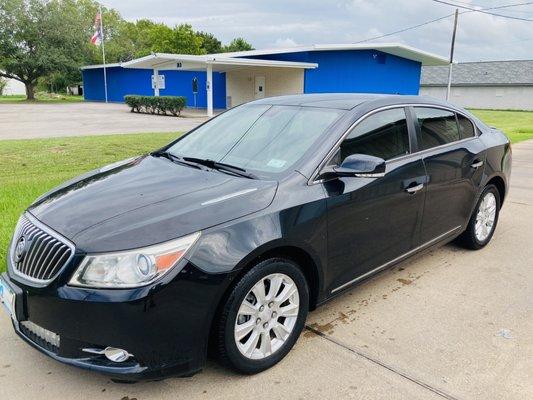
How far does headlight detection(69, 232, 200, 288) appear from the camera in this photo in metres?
2.40

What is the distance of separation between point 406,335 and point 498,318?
830mm

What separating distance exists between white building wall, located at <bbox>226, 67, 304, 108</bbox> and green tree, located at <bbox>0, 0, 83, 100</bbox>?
64.0 ft

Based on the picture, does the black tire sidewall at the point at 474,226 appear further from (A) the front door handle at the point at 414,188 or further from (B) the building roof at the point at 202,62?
(B) the building roof at the point at 202,62

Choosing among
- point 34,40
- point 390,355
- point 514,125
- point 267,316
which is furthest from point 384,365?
point 34,40

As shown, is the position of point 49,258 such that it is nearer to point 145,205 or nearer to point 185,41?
point 145,205

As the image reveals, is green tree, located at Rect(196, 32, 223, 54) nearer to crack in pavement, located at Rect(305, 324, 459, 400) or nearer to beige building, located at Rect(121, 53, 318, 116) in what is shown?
beige building, located at Rect(121, 53, 318, 116)

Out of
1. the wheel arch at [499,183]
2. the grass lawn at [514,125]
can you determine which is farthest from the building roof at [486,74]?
the wheel arch at [499,183]

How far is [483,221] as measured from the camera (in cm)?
516

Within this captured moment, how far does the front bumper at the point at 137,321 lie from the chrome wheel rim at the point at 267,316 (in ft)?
0.88

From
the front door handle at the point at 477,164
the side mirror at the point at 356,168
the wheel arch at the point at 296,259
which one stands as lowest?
the wheel arch at the point at 296,259

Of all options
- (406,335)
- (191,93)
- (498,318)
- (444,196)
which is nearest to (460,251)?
(444,196)

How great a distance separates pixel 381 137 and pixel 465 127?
5.10 feet

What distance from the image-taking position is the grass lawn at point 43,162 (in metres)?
5.92

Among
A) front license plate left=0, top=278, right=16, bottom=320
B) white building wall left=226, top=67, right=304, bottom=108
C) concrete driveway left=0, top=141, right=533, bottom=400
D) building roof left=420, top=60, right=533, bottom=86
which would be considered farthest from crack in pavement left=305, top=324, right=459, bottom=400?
building roof left=420, top=60, right=533, bottom=86
